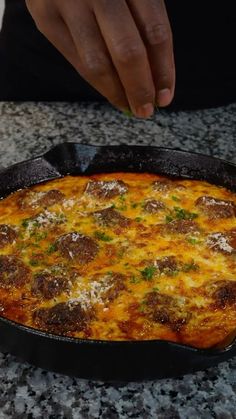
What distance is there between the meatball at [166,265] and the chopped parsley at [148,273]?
2cm

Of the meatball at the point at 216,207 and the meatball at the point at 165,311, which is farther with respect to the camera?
the meatball at the point at 216,207

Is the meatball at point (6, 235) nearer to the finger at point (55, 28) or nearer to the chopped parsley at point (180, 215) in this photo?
the chopped parsley at point (180, 215)

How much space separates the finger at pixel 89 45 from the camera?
1341 mm

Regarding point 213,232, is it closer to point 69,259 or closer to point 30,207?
point 69,259

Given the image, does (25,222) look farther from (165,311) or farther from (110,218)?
(165,311)

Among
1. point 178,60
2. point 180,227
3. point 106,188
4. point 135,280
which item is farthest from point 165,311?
point 178,60

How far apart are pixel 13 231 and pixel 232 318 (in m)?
0.75

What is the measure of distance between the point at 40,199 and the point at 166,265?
22.5 inches

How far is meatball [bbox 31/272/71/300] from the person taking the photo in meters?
1.74

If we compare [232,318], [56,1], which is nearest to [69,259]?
[232,318]

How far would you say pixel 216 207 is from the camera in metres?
2.13

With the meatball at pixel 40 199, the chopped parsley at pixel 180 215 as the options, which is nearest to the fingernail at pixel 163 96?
the chopped parsley at pixel 180 215

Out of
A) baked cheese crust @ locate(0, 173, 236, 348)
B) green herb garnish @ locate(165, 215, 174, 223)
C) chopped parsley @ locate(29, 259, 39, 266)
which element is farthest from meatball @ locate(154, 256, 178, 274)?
chopped parsley @ locate(29, 259, 39, 266)

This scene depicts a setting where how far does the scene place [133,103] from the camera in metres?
1.40
